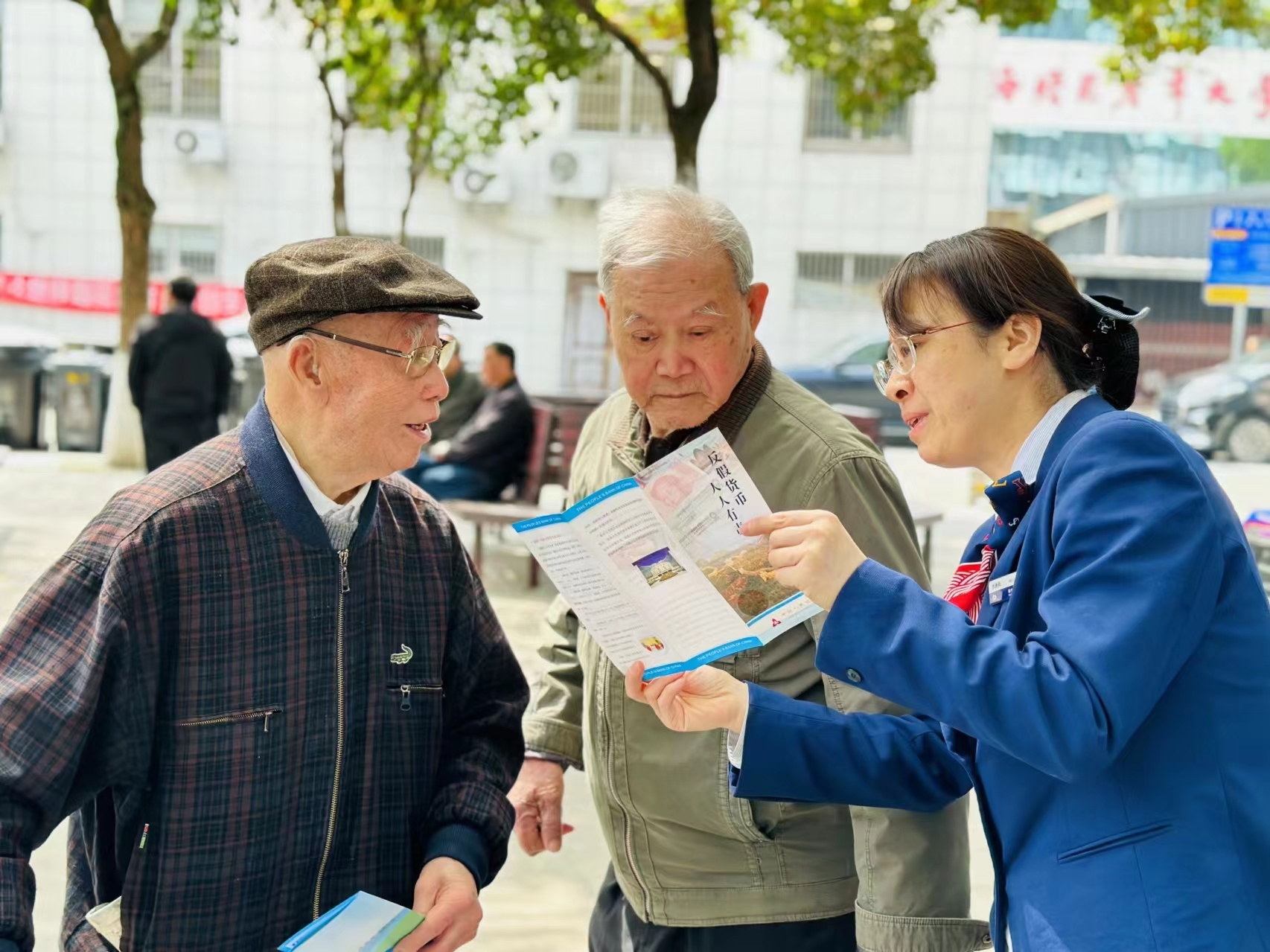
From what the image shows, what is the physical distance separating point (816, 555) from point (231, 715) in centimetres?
85

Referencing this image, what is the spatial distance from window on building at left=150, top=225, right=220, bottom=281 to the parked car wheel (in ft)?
56.2

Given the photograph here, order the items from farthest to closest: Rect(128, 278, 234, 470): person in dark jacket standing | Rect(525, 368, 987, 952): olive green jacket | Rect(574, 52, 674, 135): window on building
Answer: Rect(574, 52, 674, 135): window on building, Rect(128, 278, 234, 470): person in dark jacket standing, Rect(525, 368, 987, 952): olive green jacket

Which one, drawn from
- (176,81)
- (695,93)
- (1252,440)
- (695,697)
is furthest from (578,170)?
(695,697)

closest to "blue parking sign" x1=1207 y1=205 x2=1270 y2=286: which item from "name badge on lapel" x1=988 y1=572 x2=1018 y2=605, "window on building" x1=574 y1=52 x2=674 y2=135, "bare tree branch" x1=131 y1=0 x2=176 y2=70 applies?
"name badge on lapel" x1=988 y1=572 x2=1018 y2=605

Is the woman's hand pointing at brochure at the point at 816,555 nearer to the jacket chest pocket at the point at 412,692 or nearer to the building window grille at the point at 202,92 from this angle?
the jacket chest pocket at the point at 412,692

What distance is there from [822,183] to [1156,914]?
75.8 feet

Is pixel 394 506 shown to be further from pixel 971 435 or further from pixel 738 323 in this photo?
pixel 971 435

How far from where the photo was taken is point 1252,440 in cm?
1592

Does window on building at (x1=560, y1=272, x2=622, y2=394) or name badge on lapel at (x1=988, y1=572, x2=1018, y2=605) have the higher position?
name badge on lapel at (x1=988, y1=572, x2=1018, y2=605)

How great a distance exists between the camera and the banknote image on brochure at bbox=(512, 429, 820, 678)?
1.90 m

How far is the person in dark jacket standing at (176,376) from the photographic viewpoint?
10266 mm

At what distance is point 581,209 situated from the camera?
79.2 ft

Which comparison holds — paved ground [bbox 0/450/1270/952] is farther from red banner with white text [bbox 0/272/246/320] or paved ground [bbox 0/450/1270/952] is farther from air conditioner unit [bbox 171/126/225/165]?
air conditioner unit [bbox 171/126/225/165]

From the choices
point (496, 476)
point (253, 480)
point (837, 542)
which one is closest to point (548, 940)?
point (253, 480)
